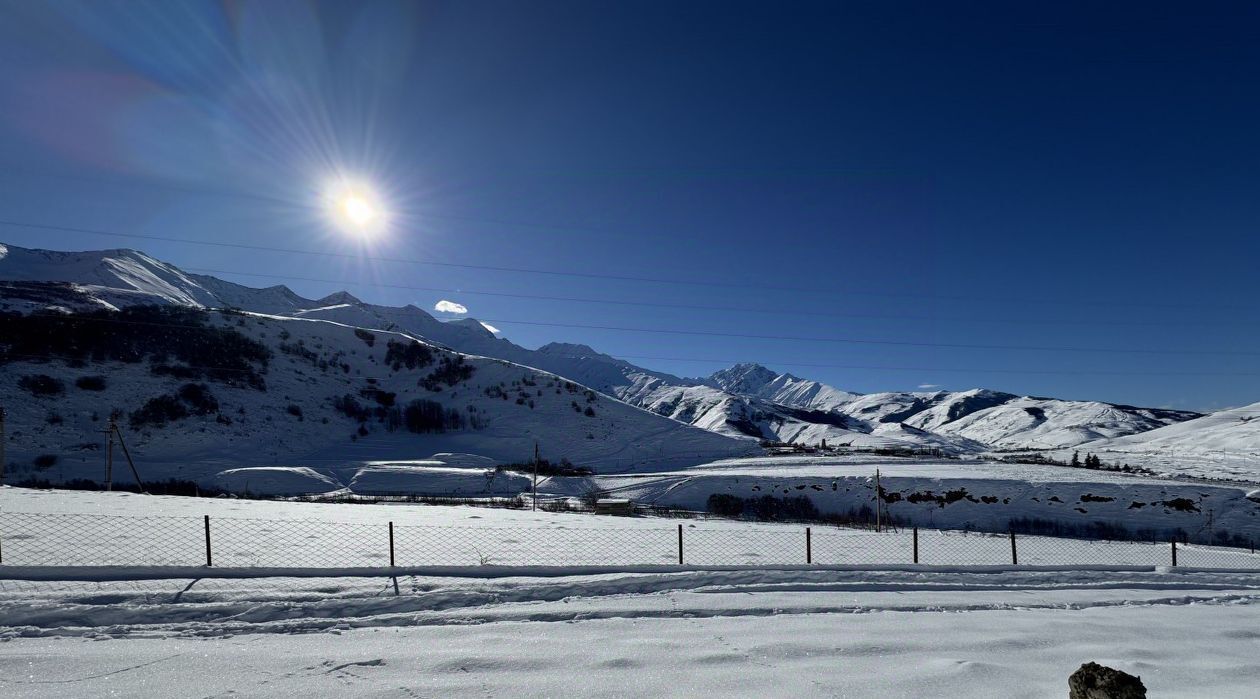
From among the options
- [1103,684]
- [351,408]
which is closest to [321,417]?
[351,408]

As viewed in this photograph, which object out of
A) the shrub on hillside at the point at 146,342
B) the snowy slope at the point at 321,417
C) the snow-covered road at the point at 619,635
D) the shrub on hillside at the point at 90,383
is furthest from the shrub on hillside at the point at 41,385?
the snow-covered road at the point at 619,635

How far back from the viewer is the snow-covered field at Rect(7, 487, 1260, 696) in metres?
6.10

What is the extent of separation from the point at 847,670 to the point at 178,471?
65346 millimetres

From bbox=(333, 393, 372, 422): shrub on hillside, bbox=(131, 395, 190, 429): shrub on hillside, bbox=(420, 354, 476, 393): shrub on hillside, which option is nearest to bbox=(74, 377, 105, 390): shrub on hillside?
bbox=(131, 395, 190, 429): shrub on hillside

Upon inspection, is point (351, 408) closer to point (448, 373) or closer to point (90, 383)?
point (448, 373)

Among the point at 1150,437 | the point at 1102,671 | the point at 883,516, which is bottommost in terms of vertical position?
the point at 1150,437

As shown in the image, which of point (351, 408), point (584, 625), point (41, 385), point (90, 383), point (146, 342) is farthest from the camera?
point (351, 408)

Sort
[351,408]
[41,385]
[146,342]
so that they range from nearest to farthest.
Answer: [41,385], [146,342], [351,408]

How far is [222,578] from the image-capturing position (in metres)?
10.4

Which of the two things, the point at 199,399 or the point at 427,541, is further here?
the point at 199,399

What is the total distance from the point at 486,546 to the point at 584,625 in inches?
350

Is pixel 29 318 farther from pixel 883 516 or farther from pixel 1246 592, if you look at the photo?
pixel 1246 592

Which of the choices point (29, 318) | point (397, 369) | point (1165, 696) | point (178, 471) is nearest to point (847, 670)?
point (1165, 696)

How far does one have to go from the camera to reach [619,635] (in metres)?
7.73
